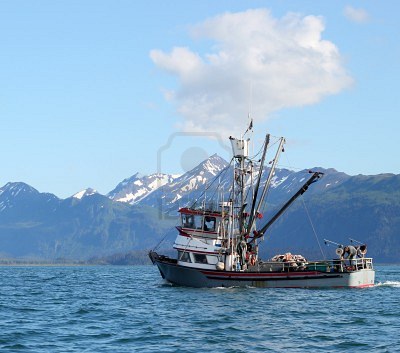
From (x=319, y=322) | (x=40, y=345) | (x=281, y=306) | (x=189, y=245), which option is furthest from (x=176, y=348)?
(x=189, y=245)

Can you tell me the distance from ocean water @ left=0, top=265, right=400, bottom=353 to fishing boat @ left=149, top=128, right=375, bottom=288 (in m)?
2.29

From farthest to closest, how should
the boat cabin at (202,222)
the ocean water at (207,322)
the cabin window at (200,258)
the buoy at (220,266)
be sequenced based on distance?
1. the boat cabin at (202,222)
2. the cabin window at (200,258)
3. the buoy at (220,266)
4. the ocean water at (207,322)

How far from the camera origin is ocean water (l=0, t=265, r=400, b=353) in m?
44.8

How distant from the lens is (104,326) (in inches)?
2084

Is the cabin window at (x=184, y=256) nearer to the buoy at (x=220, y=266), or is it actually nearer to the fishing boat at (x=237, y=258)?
the fishing boat at (x=237, y=258)

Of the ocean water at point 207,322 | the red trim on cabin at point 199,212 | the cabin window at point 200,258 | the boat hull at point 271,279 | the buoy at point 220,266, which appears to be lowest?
the ocean water at point 207,322

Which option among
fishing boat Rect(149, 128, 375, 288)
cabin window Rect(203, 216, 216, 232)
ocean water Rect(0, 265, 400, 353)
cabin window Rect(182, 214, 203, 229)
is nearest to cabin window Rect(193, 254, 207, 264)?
fishing boat Rect(149, 128, 375, 288)

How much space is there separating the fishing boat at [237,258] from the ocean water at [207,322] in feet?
7.52

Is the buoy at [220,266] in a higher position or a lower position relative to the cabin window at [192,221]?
lower

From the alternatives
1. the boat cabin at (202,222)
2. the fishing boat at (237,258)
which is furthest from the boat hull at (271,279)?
the boat cabin at (202,222)

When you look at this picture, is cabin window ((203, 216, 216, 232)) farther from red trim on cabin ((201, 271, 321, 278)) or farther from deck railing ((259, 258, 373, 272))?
deck railing ((259, 258, 373, 272))

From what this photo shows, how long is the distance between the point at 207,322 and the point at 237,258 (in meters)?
30.5

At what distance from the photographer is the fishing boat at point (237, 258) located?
8344 cm

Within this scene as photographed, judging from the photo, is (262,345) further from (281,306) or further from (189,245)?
(189,245)
